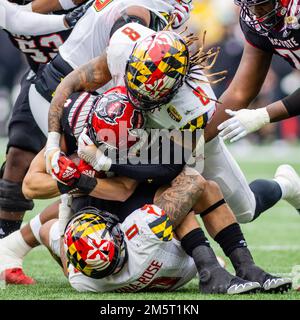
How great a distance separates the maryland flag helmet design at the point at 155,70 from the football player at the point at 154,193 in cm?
12

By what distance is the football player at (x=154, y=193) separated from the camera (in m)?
4.37

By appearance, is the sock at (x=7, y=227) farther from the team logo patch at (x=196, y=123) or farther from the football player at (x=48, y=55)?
the team logo patch at (x=196, y=123)

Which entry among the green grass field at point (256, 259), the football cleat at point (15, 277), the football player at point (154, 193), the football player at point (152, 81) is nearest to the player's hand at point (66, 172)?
the football player at point (154, 193)

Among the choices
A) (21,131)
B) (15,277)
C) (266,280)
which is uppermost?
(266,280)

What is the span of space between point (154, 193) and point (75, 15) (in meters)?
1.37

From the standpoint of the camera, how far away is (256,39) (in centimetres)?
515

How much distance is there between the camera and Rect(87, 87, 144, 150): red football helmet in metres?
4.35

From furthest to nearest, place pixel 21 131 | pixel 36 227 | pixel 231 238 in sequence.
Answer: pixel 21 131, pixel 36 227, pixel 231 238

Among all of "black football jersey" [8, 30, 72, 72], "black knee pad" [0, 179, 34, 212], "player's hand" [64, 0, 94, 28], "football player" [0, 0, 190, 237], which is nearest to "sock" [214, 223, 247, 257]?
"football player" [0, 0, 190, 237]

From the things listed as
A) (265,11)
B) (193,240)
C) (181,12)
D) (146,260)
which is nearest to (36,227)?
(146,260)

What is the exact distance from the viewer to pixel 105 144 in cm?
439

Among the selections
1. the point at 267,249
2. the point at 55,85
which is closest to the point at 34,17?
the point at 55,85

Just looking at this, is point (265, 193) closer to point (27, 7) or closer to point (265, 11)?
point (265, 11)

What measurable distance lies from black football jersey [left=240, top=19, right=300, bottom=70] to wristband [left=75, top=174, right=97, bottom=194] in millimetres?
1298
